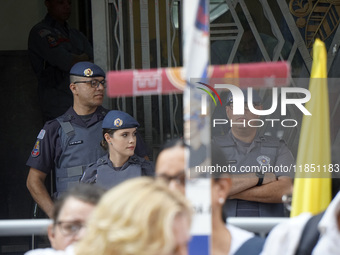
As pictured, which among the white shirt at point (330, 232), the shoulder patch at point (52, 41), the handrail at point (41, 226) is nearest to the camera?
the white shirt at point (330, 232)

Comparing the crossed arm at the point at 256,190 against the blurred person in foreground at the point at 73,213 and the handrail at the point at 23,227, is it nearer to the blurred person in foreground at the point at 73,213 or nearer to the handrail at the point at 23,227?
the handrail at the point at 23,227

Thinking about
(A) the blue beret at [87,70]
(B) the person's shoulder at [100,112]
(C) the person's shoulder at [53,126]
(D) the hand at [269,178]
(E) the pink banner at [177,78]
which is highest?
(A) the blue beret at [87,70]

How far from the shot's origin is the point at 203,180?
231 cm

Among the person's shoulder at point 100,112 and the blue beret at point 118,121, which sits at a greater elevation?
the person's shoulder at point 100,112

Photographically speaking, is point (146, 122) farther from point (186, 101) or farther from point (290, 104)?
point (186, 101)

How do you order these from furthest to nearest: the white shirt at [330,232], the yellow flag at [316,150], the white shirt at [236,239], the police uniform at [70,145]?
the police uniform at [70,145] → the yellow flag at [316,150] → the white shirt at [236,239] → the white shirt at [330,232]

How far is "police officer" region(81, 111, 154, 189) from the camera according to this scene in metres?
4.93

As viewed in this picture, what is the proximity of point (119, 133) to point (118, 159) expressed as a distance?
0.58 ft

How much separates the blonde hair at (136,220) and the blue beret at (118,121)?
2930 millimetres

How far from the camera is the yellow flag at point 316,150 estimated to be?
2.88 m

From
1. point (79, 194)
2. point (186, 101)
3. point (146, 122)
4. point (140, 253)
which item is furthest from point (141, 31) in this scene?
point (140, 253)

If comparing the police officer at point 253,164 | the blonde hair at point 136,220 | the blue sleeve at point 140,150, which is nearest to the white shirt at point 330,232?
the blonde hair at point 136,220

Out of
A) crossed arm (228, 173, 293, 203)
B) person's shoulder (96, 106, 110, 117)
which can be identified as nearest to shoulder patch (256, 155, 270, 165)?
crossed arm (228, 173, 293, 203)

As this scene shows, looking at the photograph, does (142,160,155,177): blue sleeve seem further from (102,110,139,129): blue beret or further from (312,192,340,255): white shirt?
(312,192,340,255): white shirt
